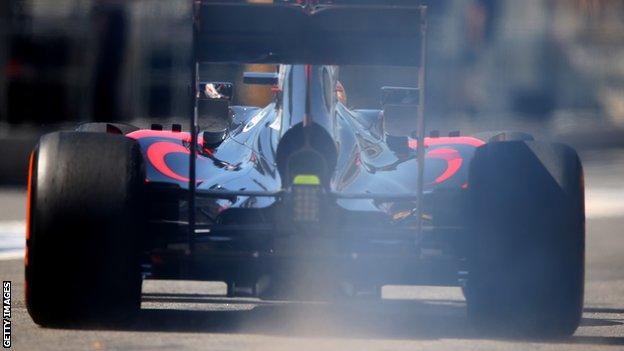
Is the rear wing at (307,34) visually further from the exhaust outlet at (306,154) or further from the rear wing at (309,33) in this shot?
the exhaust outlet at (306,154)

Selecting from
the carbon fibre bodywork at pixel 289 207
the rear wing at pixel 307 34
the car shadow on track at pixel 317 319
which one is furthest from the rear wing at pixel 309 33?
the car shadow on track at pixel 317 319

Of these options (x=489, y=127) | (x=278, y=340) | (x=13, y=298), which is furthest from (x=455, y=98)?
(x=278, y=340)

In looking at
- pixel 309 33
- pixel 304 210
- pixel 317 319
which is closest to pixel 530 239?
pixel 304 210

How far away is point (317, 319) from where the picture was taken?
870 cm

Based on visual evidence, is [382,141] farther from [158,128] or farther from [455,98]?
[455,98]

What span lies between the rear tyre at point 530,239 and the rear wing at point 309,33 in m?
0.72

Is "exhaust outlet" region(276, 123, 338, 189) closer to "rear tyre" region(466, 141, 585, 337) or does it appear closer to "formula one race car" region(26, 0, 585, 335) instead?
"formula one race car" region(26, 0, 585, 335)

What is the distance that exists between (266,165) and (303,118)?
0.29 m

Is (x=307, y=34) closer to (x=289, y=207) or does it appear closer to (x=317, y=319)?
(x=289, y=207)

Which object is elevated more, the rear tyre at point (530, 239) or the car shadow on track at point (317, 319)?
the rear tyre at point (530, 239)

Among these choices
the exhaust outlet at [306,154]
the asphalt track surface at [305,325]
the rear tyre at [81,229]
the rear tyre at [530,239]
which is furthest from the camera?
the exhaust outlet at [306,154]

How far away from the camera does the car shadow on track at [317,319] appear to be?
8094 mm

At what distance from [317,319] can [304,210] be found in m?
0.93

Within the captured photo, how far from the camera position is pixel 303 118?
8.33 m
